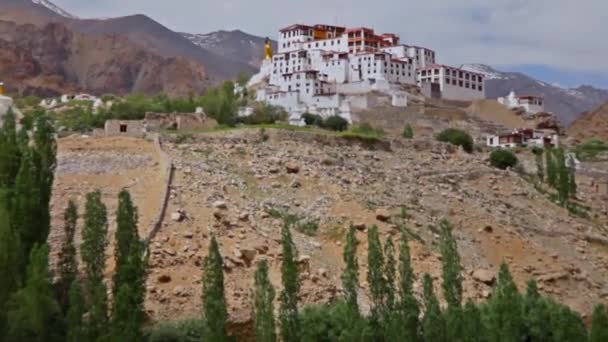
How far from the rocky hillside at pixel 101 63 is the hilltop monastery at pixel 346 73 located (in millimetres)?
27137

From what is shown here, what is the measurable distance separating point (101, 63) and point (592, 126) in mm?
48583

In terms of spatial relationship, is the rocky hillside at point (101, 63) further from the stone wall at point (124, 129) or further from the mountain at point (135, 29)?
the stone wall at point (124, 129)

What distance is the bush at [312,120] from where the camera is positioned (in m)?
51.3

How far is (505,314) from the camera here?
861 inches

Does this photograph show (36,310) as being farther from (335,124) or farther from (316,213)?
(335,124)

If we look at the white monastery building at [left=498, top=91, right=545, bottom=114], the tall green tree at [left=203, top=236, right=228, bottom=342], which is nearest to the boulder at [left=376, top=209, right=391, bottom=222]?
the tall green tree at [left=203, top=236, right=228, bottom=342]

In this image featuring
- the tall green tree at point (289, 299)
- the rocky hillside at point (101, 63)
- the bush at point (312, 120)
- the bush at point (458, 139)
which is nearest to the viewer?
the tall green tree at point (289, 299)

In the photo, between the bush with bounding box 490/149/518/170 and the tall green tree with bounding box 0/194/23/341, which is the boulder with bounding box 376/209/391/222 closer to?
the tall green tree with bounding box 0/194/23/341

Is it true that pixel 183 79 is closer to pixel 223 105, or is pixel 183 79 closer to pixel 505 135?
pixel 505 135

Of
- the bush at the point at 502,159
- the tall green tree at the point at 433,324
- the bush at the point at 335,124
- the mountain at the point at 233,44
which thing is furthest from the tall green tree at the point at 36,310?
the mountain at the point at 233,44

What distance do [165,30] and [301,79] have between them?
73.2 m

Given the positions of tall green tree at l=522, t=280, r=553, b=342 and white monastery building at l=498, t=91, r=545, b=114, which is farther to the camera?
white monastery building at l=498, t=91, r=545, b=114

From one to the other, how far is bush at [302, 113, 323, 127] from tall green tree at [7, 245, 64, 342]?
1232 inches

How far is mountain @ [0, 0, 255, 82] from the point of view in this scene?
117 m
